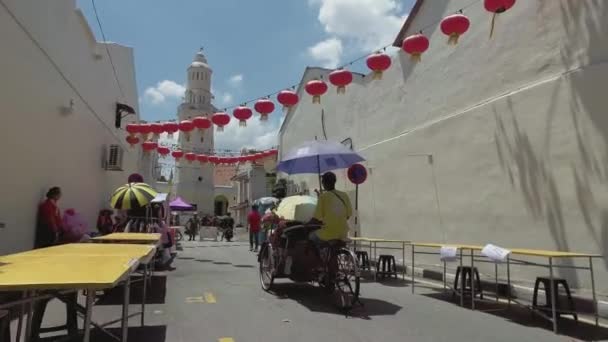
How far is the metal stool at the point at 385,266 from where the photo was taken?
966 centimetres

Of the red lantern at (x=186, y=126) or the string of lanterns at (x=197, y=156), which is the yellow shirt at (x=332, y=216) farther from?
the string of lanterns at (x=197, y=156)

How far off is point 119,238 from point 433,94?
7.61 metres

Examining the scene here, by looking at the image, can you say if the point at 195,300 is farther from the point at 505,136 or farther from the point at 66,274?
the point at 505,136

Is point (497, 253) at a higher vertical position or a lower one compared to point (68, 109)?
lower

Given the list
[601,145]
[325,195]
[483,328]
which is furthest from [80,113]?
[601,145]

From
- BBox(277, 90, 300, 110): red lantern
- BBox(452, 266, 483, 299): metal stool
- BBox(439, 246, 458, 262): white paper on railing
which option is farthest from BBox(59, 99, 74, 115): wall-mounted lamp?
BBox(452, 266, 483, 299): metal stool

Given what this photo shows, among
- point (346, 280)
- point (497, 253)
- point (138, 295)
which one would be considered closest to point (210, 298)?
point (138, 295)

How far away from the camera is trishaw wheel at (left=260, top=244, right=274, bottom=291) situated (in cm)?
728

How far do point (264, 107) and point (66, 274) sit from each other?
9.81 metres

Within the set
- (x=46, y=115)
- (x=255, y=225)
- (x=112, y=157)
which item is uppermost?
(x=112, y=157)

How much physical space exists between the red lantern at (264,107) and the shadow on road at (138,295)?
5.49 metres

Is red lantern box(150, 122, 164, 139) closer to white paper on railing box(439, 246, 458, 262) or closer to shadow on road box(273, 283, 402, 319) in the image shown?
shadow on road box(273, 283, 402, 319)

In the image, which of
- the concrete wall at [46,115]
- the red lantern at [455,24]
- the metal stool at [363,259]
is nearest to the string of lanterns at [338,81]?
the red lantern at [455,24]

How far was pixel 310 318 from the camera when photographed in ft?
18.5
